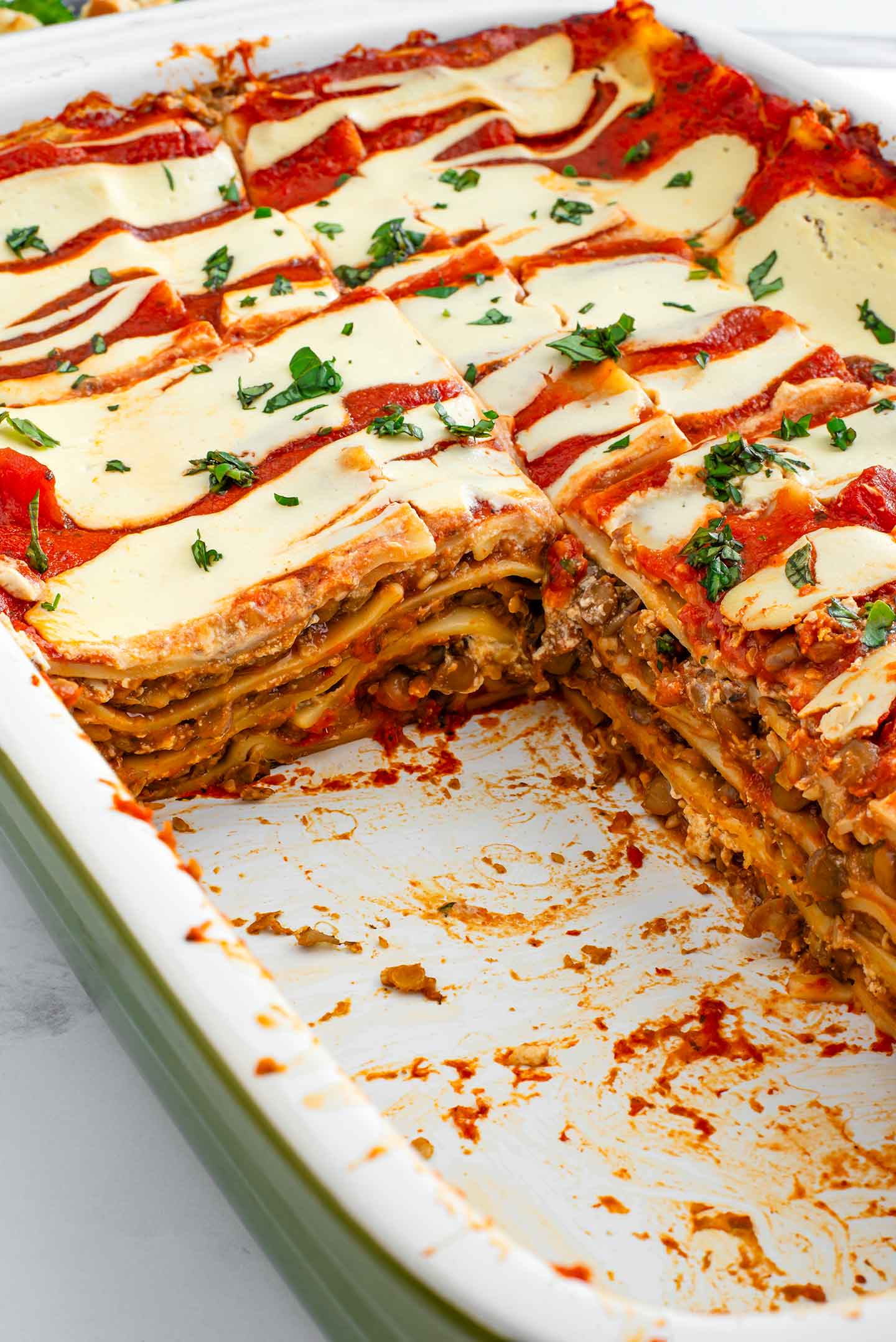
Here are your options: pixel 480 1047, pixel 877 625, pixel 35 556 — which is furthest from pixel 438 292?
pixel 480 1047

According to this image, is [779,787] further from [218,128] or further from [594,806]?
[218,128]

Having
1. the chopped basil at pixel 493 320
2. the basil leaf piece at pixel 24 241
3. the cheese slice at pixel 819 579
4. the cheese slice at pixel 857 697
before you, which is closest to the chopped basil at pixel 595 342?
the chopped basil at pixel 493 320

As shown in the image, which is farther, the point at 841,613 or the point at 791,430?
the point at 791,430

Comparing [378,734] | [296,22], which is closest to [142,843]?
[378,734]

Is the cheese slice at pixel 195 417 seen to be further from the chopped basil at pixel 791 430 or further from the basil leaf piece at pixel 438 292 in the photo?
the chopped basil at pixel 791 430

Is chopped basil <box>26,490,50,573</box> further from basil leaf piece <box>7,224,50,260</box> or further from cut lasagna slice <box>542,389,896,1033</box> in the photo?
basil leaf piece <box>7,224,50,260</box>

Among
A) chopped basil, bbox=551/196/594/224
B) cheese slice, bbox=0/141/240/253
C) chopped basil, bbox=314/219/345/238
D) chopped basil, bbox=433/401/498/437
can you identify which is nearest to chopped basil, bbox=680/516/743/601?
chopped basil, bbox=433/401/498/437

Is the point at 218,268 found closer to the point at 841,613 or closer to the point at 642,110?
the point at 642,110
